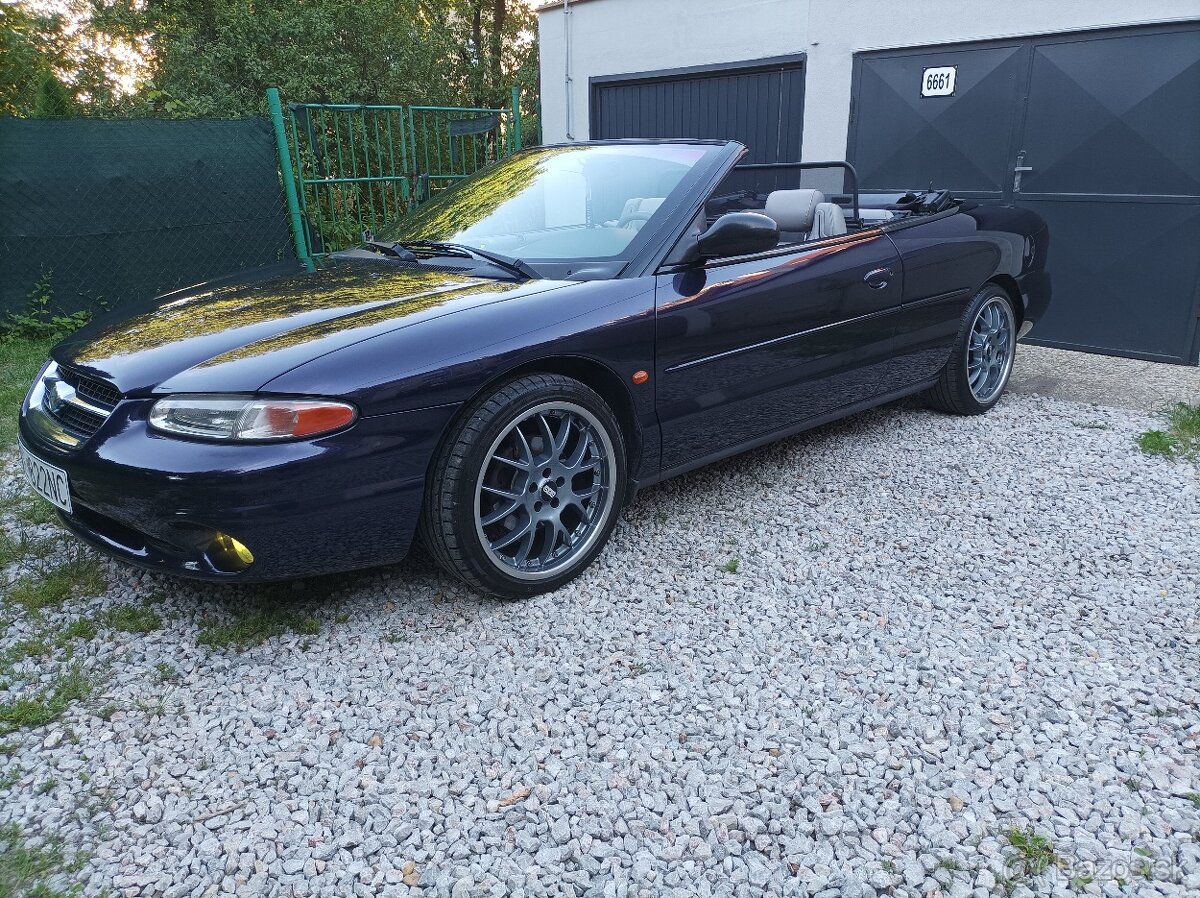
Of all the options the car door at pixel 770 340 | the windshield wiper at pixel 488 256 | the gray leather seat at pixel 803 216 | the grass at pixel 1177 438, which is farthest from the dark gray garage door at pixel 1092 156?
the windshield wiper at pixel 488 256

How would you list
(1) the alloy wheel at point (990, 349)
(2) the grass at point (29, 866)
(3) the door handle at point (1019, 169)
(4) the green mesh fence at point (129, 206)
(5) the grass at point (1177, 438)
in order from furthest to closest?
(4) the green mesh fence at point (129, 206), (3) the door handle at point (1019, 169), (1) the alloy wheel at point (990, 349), (5) the grass at point (1177, 438), (2) the grass at point (29, 866)

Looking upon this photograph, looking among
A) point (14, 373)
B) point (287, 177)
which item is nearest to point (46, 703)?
point (14, 373)

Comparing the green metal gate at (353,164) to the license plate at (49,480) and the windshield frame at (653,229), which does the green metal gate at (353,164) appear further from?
the license plate at (49,480)

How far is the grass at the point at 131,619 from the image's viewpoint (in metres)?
2.78

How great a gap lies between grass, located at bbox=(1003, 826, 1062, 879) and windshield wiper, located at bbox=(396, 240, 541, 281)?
2184 mm

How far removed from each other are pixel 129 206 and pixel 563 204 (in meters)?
5.36

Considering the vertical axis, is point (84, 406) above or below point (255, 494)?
above

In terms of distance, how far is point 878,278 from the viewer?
4027 millimetres

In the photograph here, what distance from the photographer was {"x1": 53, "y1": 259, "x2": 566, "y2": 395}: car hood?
2547 mm

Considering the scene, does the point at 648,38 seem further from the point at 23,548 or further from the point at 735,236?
the point at 23,548

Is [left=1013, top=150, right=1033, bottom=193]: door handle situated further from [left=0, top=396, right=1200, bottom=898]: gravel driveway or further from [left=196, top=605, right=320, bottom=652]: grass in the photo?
[left=196, top=605, right=320, bottom=652]: grass

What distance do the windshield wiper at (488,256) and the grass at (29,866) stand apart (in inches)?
83.5

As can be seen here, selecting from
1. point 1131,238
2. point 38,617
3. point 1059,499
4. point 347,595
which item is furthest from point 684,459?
point 1131,238

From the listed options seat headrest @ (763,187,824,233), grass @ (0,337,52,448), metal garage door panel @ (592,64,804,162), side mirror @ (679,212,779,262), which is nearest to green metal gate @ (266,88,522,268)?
metal garage door panel @ (592,64,804,162)
